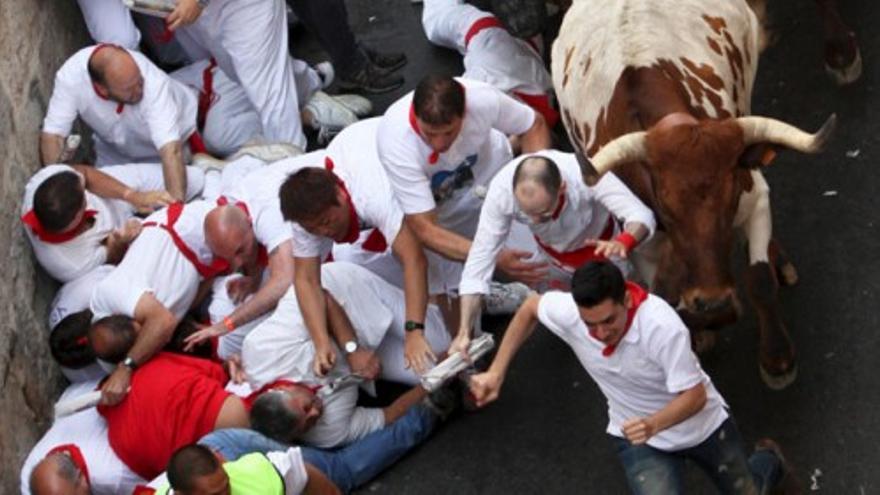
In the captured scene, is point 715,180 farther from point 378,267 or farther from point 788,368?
Result: point 378,267

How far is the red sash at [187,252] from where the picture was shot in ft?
27.3

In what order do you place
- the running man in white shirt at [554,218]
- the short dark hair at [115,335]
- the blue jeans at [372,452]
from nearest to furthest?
the running man in white shirt at [554,218]
the blue jeans at [372,452]
the short dark hair at [115,335]

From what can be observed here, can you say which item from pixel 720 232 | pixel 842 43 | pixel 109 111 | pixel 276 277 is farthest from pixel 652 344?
pixel 109 111

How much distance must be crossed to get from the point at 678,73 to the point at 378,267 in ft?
5.99

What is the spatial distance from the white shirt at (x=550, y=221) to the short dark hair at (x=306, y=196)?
0.67 metres

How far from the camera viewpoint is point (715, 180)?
6.57 metres

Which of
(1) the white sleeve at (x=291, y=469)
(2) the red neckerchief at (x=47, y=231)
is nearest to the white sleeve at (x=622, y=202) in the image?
(1) the white sleeve at (x=291, y=469)

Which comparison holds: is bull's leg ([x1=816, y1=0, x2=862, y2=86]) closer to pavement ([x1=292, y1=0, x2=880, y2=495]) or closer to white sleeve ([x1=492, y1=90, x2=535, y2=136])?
pavement ([x1=292, y1=0, x2=880, y2=495])

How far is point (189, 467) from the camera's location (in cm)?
639

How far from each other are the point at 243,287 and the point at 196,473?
2.03 metres

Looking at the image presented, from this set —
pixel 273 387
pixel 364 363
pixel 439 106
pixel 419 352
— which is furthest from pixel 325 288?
pixel 439 106

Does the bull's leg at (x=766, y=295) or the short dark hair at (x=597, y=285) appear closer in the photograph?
the short dark hair at (x=597, y=285)

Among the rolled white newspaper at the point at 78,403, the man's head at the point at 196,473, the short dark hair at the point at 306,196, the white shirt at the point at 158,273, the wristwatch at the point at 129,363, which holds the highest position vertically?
the short dark hair at the point at 306,196

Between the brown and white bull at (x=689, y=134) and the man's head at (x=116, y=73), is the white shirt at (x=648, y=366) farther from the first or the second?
the man's head at (x=116, y=73)
